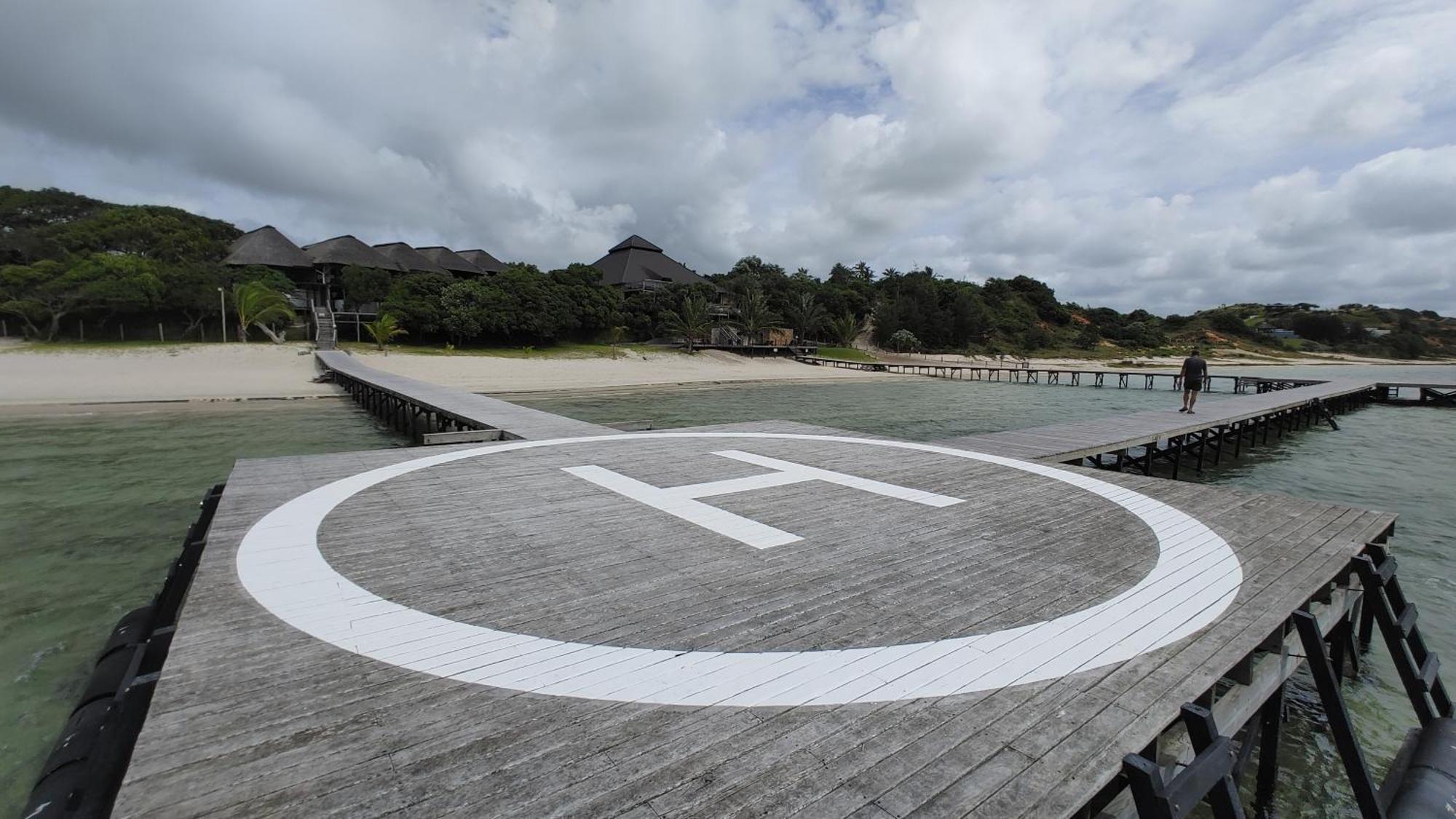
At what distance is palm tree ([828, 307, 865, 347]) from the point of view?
65125 mm

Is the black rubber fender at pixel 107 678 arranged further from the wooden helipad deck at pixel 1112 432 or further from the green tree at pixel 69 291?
the green tree at pixel 69 291

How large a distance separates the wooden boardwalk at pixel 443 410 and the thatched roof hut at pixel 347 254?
2208cm

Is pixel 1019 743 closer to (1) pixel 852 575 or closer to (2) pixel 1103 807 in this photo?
(2) pixel 1103 807

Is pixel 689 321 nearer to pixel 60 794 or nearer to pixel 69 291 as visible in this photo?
pixel 69 291

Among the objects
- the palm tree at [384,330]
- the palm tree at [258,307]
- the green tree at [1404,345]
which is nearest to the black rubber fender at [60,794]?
the palm tree at [384,330]

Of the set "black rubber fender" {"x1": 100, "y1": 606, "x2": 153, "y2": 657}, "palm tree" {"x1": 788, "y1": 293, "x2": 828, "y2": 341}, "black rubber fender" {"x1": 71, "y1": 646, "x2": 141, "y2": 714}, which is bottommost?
"black rubber fender" {"x1": 100, "y1": 606, "x2": 153, "y2": 657}

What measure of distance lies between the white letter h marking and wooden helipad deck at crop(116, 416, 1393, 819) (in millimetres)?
61

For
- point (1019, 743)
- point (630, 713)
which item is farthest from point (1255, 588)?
point (630, 713)

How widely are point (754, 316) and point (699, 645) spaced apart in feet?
181

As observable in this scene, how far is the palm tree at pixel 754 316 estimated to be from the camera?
5750cm

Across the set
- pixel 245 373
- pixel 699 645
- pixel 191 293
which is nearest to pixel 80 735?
pixel 699 645

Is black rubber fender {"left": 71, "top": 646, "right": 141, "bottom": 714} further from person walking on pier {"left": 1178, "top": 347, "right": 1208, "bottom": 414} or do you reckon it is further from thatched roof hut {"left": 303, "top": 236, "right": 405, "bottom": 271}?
thatched roof hut {"left": 303, "top": 236, "right": 405, "bottom": 271}

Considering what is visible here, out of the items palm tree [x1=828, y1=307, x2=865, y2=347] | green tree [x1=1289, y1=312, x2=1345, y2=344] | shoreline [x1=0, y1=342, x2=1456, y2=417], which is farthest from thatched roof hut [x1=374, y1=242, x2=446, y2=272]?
green tree [x1=1289, y1=312, x2=1345, y2=344]

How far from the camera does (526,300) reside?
42.7 metres
